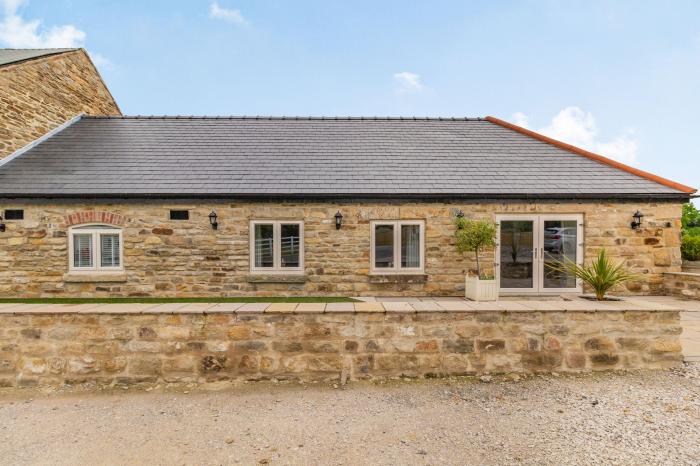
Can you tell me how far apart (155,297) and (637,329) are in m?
9.25

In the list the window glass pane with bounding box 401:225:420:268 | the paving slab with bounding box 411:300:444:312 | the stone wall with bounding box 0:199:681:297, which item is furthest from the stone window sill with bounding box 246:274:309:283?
the paving slab with bounding box 411:300:444:312

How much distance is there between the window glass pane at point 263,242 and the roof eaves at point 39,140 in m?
7.24

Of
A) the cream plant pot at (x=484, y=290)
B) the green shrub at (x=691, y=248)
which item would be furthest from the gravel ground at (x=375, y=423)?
the green shrub at (x=691, y=248)

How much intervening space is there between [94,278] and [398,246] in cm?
751

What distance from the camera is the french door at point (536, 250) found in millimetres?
8414

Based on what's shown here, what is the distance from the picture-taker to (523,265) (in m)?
8.52

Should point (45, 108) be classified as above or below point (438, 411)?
above

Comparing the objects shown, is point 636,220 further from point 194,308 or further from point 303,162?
point 194,308

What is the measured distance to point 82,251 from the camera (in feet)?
26.6

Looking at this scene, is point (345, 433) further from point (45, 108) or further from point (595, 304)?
point (45, 108)

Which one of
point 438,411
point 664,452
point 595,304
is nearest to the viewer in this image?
point 664,452

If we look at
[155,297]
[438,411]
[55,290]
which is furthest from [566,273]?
[55,290]

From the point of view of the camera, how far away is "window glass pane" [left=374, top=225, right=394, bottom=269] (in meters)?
8.39

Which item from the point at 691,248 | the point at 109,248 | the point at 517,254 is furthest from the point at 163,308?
the point at 691,248
